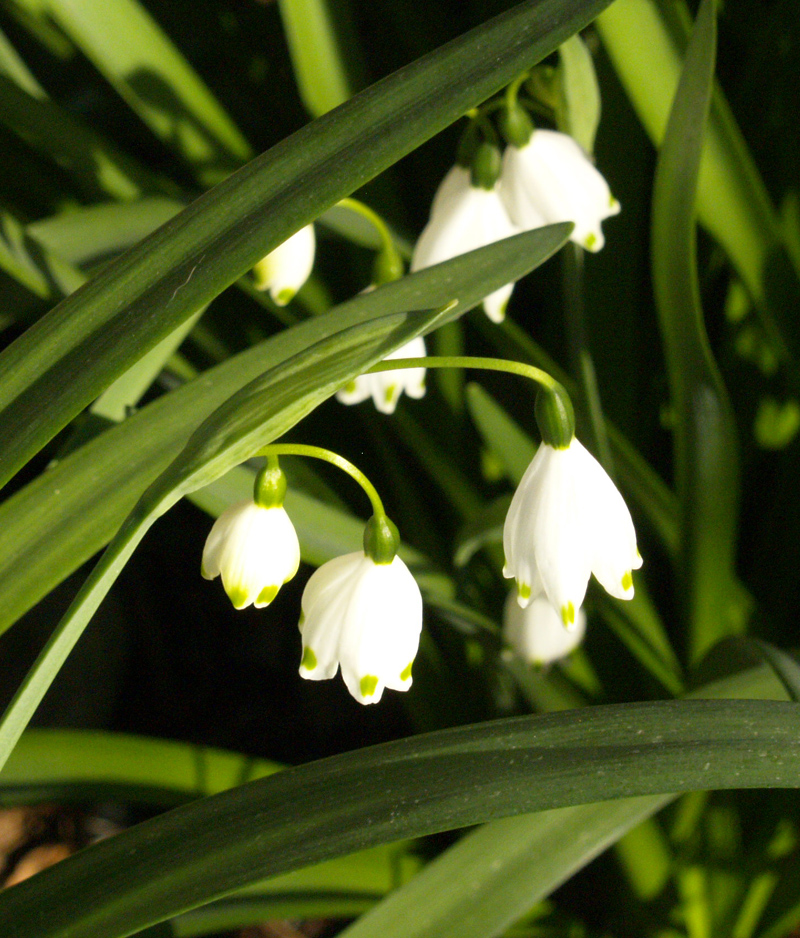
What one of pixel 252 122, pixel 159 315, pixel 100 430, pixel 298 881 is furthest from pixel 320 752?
pixel 159 315

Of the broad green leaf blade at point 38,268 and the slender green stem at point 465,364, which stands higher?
the broad green leaf blade at point 38,268

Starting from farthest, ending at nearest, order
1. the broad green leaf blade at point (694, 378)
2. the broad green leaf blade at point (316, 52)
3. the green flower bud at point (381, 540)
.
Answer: the broad green leaf blade at point (316, 52) → the broad green leaf blade at point (694, 378) → the green flower bud at point (381, 540)

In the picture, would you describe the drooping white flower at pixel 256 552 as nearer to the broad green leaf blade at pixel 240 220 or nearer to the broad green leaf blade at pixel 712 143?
the broad green leaf blade at pixel 240 220

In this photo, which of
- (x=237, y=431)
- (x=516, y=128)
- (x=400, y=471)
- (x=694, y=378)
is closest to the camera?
(x=237, y=431)

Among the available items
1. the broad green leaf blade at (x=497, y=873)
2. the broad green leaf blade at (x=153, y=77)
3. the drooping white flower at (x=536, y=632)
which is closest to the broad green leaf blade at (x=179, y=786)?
the broad green leaf blade at (x=497, y=873)

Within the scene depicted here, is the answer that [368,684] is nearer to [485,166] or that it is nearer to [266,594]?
[266,594]

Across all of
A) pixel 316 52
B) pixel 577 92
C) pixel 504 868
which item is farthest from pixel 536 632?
pixel 316 52

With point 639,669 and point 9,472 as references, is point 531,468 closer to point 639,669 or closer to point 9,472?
point 9,472
